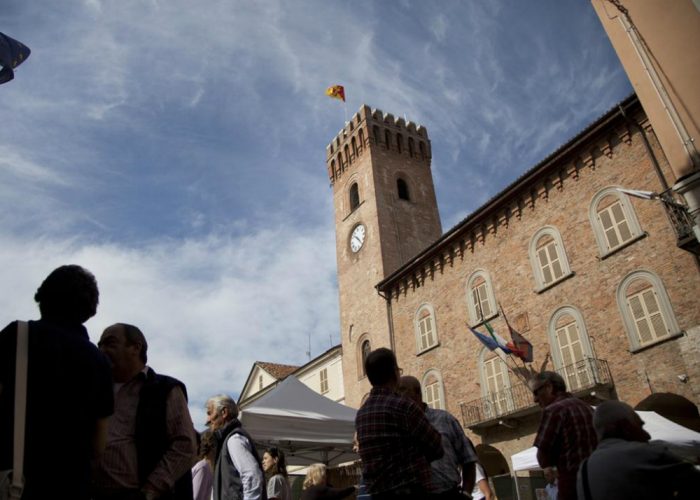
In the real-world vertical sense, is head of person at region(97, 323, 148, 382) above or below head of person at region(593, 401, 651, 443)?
above

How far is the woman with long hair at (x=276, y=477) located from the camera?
18.1ft

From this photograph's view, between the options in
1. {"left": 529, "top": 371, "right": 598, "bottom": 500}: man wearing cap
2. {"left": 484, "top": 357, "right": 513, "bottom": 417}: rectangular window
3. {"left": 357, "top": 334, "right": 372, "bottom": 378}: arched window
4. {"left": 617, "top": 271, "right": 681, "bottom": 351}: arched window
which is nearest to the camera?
{"left": 529, "top": 371, "right": 598, "bottom": 500}: man wearing cap

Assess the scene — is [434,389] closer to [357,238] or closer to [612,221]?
[612,221]

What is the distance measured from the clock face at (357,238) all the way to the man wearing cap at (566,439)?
22.7 metres

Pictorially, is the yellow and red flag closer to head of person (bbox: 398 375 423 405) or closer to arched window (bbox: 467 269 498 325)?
arched window (bbox: 467 269 498 325)

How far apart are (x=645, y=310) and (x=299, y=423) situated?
1026 centimetres

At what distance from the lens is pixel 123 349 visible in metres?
2.82

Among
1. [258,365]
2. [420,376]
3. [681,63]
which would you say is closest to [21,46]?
[681,63]

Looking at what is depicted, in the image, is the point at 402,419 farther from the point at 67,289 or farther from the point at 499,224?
the point at 499,224

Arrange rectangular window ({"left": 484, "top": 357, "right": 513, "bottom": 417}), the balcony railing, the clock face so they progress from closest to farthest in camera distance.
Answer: the balcony railing, rectangular window ({"left": 484, "top": 357, "right": 513, "bottom": 417}), the clock face

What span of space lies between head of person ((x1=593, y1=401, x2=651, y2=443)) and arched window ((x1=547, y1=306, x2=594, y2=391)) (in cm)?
1197

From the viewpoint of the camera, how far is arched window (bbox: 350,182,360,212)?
94.3 ft

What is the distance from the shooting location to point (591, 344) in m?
14.4

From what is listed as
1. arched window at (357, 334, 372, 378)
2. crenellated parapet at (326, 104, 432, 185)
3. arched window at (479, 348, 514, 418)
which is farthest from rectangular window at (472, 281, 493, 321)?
crenellated parapet at (326, 104, 432, 185)
